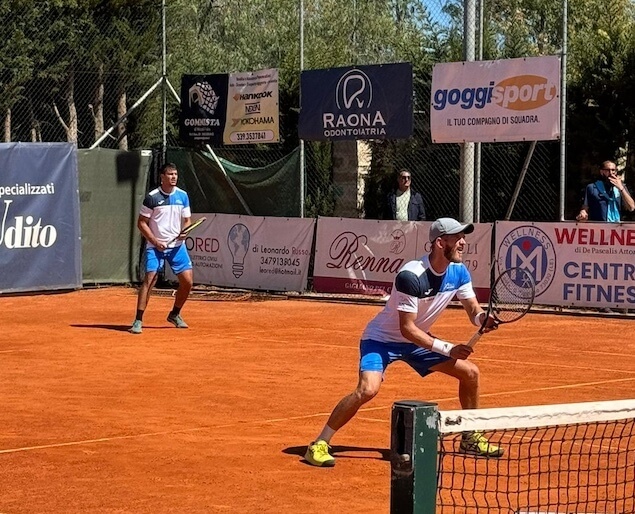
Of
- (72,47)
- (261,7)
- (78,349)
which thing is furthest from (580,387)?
(261,7)

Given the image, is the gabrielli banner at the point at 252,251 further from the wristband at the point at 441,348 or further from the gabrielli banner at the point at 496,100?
the wristband at the point at 441,348

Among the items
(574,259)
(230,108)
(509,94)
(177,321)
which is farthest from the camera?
(230,108)

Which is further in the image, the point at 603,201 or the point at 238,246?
the point at 238,246

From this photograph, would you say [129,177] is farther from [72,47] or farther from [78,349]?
[78,349]

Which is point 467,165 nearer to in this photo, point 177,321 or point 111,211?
point 177,321

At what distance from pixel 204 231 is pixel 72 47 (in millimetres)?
6448

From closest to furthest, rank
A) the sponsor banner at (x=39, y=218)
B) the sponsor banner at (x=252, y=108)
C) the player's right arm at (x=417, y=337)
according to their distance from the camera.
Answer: the player's right arm at (x=417, y=337) < the sponsor banner at (x=39, y=218) < the sponsor banner at (x=252, y=108)

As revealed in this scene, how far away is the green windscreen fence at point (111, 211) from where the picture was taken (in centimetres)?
2088

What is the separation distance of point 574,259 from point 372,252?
126 inches

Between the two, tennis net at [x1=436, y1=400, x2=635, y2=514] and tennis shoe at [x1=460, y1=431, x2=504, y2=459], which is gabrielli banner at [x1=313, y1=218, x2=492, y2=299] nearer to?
tennis net at [x1=436, y1=400, x2=635, y2=514]

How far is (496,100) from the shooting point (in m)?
17.3

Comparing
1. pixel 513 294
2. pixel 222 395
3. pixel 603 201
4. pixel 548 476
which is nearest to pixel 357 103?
pixel 603 201

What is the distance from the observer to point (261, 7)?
42.8m

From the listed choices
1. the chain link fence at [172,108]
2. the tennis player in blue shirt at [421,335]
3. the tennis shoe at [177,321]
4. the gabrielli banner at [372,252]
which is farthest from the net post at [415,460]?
the chain link fence at [172,108]
